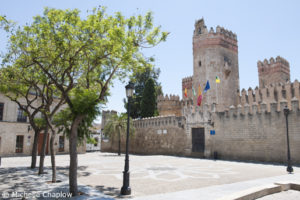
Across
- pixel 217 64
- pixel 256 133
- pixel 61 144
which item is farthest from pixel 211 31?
pixel 61 144

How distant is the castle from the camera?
17.9 meters

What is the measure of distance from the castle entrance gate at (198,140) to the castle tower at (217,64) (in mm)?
10197

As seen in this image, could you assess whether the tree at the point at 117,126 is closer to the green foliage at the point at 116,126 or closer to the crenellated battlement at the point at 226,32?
the green foliage at the point at 116,126

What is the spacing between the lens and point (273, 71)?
140 ft

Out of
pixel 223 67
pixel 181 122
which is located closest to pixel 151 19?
pixel 181 122

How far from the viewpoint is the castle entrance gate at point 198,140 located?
23.0 meters

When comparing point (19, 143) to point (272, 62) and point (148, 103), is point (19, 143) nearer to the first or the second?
point (148, 103)

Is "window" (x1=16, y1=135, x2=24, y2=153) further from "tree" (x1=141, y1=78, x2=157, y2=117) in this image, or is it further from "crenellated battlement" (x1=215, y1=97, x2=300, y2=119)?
"crenellated battlement" (x1=215, y1=97, x2=300, y2=119)

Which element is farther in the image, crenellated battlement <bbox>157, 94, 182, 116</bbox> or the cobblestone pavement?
crenellated battlement <bbox>157, 94, 182, 116</bbox>

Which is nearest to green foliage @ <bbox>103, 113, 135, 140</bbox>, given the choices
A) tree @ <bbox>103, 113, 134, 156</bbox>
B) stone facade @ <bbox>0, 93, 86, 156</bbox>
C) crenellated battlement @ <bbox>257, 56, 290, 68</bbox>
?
tree @ <bbox>103, 113, 134, 156</bbox>

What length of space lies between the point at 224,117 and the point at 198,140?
3.89 metres

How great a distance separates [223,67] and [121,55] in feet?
90.1

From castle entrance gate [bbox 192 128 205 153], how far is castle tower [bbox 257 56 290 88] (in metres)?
25.7

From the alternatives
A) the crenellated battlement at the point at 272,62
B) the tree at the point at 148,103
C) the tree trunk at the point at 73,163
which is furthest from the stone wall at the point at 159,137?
the crenellated battlement at the point at 272,62
